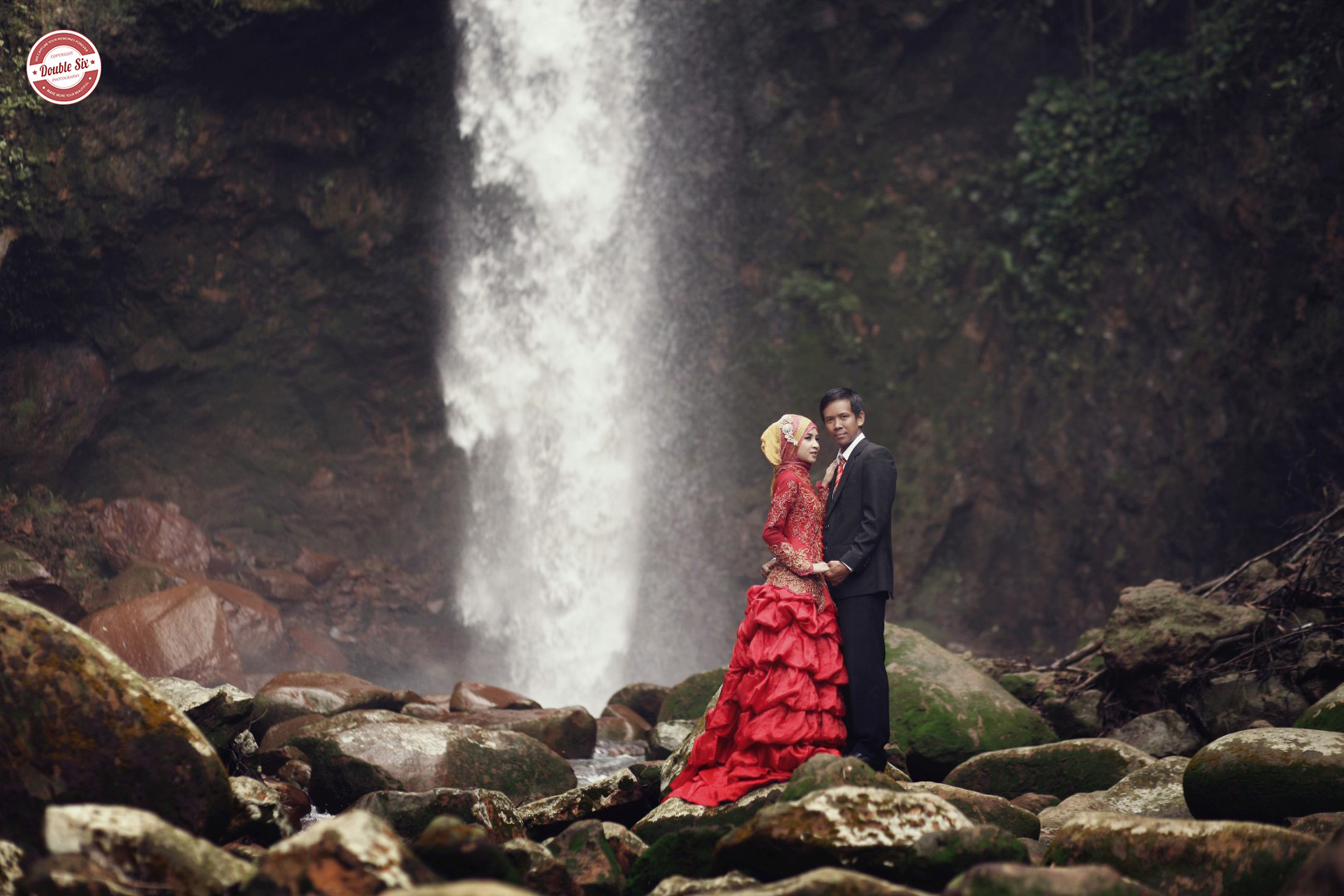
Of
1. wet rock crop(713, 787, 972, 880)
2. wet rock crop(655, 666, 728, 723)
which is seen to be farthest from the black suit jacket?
wet rock crop(655, 666, 728, 723)

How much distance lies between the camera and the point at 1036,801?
18.4 feet

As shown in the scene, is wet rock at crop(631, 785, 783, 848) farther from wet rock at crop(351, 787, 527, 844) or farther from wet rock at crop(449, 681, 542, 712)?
wet rock at crop(449, 681, 542, 712)

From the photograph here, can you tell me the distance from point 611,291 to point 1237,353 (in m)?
7.58

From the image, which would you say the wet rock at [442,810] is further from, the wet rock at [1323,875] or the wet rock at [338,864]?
the wet rock at [1323,875]

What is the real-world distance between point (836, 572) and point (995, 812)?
128 centimetres

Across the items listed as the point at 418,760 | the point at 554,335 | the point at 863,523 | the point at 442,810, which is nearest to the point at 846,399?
the point at 863,523

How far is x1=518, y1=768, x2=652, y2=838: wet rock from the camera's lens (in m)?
5.03

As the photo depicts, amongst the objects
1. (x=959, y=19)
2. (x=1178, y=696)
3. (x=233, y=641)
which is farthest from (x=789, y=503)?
(x=959, y=19)

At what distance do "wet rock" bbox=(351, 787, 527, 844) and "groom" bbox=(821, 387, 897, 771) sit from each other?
164cm

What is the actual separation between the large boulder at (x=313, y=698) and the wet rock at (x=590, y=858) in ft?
11.4

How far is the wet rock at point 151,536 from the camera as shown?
11.7 meters

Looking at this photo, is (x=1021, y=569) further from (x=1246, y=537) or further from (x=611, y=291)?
(x=611, y=291)

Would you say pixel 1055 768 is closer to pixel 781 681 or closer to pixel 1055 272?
pixel 781 681

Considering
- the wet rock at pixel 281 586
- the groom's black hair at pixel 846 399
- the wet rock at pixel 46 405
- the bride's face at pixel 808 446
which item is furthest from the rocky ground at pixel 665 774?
the wet rock at pixel 281 586
